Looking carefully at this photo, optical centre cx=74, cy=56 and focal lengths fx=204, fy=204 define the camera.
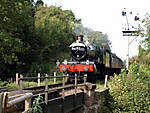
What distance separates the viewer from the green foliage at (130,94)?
35.1ft

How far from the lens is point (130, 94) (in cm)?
1100

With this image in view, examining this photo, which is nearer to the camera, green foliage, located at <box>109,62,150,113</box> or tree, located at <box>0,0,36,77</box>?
green foliage, located at <box>109,62,150,113</box>

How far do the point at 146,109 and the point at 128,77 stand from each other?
7.25ft

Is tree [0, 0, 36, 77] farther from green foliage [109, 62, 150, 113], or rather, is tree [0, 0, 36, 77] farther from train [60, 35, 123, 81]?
green foliage [109, 62, 150, 113]

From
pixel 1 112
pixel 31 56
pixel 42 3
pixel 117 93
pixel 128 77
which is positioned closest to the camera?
pixel 1 112

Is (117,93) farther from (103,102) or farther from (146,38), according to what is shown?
(146,38)

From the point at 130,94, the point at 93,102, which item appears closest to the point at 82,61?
the point at 130,94

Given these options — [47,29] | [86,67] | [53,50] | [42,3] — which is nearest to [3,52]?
[86,67]

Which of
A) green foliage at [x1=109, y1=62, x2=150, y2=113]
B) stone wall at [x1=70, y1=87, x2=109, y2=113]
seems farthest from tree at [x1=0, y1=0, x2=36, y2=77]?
green foliage at [x1=109, y1=62, x2=150, y2=113]

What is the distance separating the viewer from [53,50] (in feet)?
86.9

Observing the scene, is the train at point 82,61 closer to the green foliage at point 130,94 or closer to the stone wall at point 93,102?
the green foliage at point 130,94

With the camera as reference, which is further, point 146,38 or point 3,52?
point 146,38

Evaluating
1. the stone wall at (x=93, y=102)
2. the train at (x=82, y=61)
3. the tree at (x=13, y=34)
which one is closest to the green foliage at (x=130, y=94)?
the stone wall at (x=93, y=102)

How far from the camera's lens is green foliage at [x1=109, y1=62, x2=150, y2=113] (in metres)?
10.7
